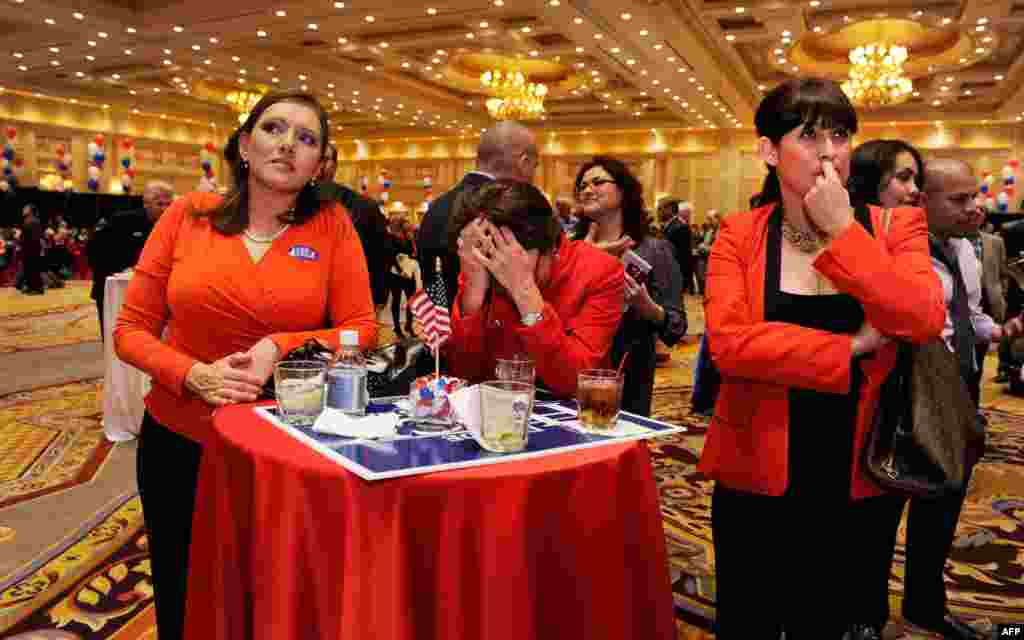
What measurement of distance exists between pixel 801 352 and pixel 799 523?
39 centimetres

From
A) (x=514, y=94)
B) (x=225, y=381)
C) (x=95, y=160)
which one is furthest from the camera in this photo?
(x=95, y=160)

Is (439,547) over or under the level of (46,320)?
over

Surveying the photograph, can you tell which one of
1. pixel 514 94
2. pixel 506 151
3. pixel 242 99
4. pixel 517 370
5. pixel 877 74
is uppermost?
pixel 242 99

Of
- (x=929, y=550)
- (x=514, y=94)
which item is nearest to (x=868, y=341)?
(x=929, y=550)

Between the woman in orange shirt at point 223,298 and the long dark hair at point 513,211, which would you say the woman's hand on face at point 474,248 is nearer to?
the long dark hair at point 513,211

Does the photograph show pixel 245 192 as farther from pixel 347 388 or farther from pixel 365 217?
pixel 365 217

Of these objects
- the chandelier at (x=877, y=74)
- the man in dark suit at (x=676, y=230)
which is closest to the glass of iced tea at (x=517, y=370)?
the man in dark suit at (x=676, y=230)

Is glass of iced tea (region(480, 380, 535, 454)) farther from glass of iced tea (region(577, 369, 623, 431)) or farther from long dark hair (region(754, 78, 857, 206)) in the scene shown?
long dark hair (region(754, 78, 857, 206))

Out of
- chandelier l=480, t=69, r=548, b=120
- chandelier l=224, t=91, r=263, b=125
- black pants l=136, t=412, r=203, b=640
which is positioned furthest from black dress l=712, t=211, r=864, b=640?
chandelier l=224, t=91, r=263, b=125

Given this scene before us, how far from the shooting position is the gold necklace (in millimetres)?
1600

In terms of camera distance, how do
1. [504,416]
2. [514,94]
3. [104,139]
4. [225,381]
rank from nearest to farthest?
[504,416] → [225,381] → [514,94] → [104,139]

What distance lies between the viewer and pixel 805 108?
4.99 feet

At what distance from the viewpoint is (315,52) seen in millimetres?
12297

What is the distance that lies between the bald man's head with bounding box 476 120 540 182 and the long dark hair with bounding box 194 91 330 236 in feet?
3.87
